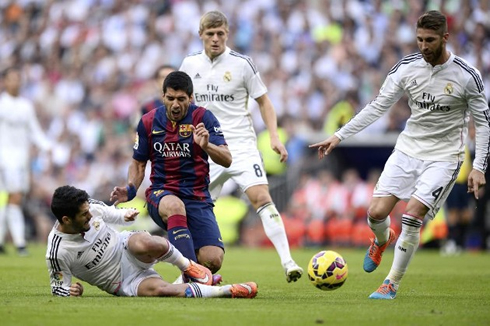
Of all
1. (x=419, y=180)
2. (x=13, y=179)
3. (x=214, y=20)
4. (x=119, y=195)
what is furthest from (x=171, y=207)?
(x=13, y=179)

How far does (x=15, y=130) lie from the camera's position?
16.4 meters

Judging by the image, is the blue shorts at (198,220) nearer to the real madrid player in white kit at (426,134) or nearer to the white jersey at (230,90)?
the real madrid player in white kit at (426,134)

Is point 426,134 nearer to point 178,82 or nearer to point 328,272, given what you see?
point 328,272

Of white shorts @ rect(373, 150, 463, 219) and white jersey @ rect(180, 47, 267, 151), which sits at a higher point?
white jersey @ rect(180, 47, 267, 151)

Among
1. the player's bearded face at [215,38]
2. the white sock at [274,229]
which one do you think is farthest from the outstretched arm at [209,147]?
the player's bearded face at [215,38]

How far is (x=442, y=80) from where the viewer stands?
361 inches

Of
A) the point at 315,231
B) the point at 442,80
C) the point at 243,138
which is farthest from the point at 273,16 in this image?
the point at 442,80

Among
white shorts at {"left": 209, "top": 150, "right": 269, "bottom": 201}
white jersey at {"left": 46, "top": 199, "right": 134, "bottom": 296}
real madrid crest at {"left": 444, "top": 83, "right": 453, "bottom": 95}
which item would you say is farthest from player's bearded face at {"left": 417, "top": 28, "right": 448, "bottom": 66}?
white jersey at {"left": 46, "top": 199, "right": 134, "bottom": 296}

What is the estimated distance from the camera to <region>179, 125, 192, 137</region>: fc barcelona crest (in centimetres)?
921

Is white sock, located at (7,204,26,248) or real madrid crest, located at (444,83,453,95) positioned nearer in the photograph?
real madrid crest, located at (444,83,453,95)

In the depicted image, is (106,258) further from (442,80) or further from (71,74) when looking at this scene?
(71,74)

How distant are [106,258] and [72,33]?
2041cm

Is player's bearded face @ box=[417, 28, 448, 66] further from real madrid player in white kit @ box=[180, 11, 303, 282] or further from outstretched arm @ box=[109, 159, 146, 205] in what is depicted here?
outstretched arm @ box=[109, 159, 146, 205]

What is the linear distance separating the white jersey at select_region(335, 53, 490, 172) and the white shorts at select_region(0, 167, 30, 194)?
8.37 m
